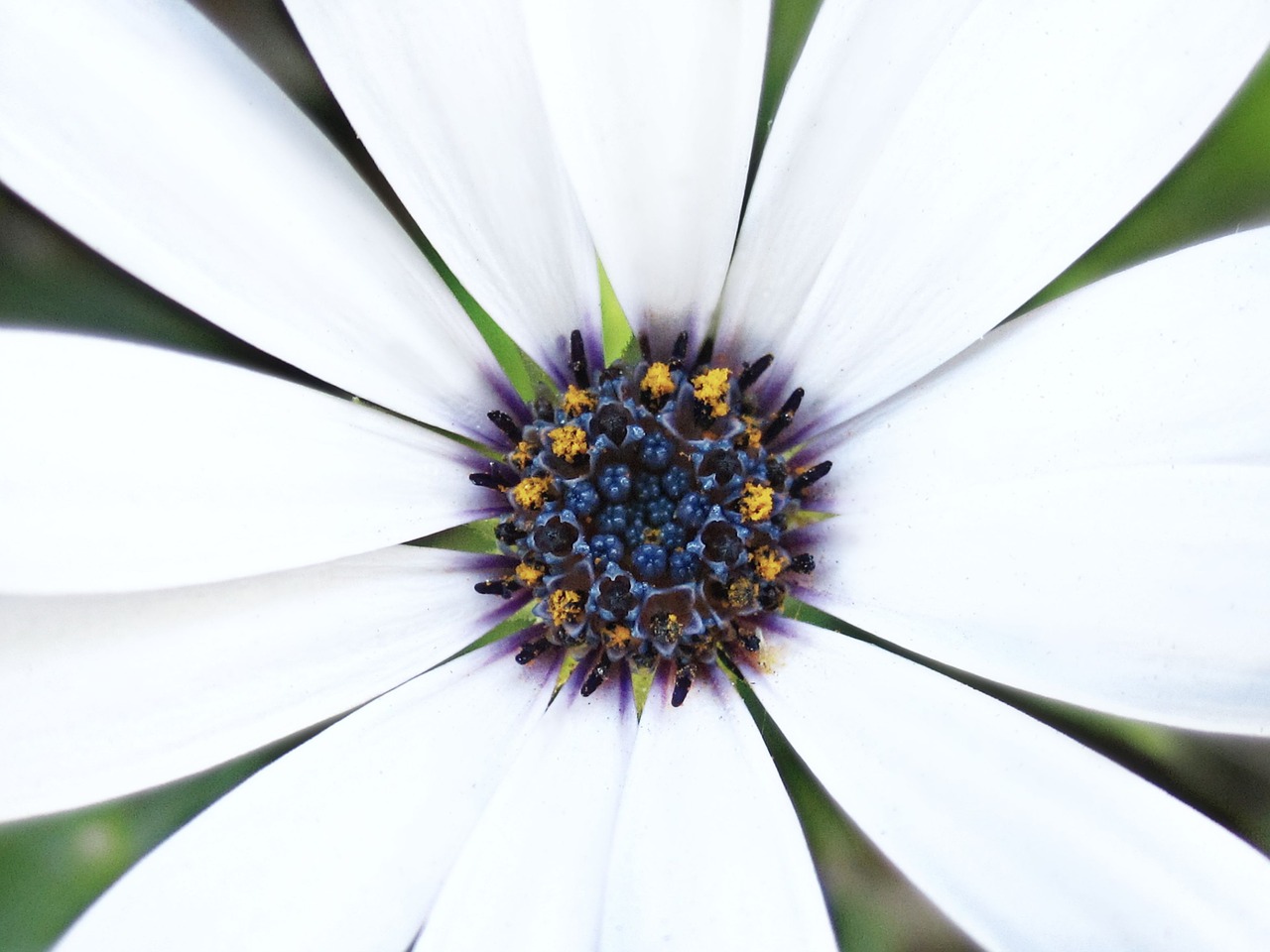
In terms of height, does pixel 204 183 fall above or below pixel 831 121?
above

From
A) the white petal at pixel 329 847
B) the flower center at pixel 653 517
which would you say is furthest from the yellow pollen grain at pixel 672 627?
the white petal at pixel 329 847

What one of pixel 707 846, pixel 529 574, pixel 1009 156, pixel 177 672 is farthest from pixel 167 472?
pixel 1009 156

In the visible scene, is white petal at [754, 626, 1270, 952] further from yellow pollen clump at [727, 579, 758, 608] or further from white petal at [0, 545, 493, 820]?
white petal at [0, 545, 493, 820]

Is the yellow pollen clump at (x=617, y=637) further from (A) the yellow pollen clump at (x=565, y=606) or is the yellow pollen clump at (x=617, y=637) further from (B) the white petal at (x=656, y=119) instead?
(B) the white petal at (x=656, y=119)

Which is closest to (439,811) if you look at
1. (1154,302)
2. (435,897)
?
(435,897)

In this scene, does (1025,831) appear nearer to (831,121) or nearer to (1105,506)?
(1105,506)

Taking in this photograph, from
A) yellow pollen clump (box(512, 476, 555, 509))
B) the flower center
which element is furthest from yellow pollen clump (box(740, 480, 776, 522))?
yellow pollen clump (box(512, 476, 555, 509))

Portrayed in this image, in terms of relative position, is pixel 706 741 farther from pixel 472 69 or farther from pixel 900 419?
pixel 472 69
